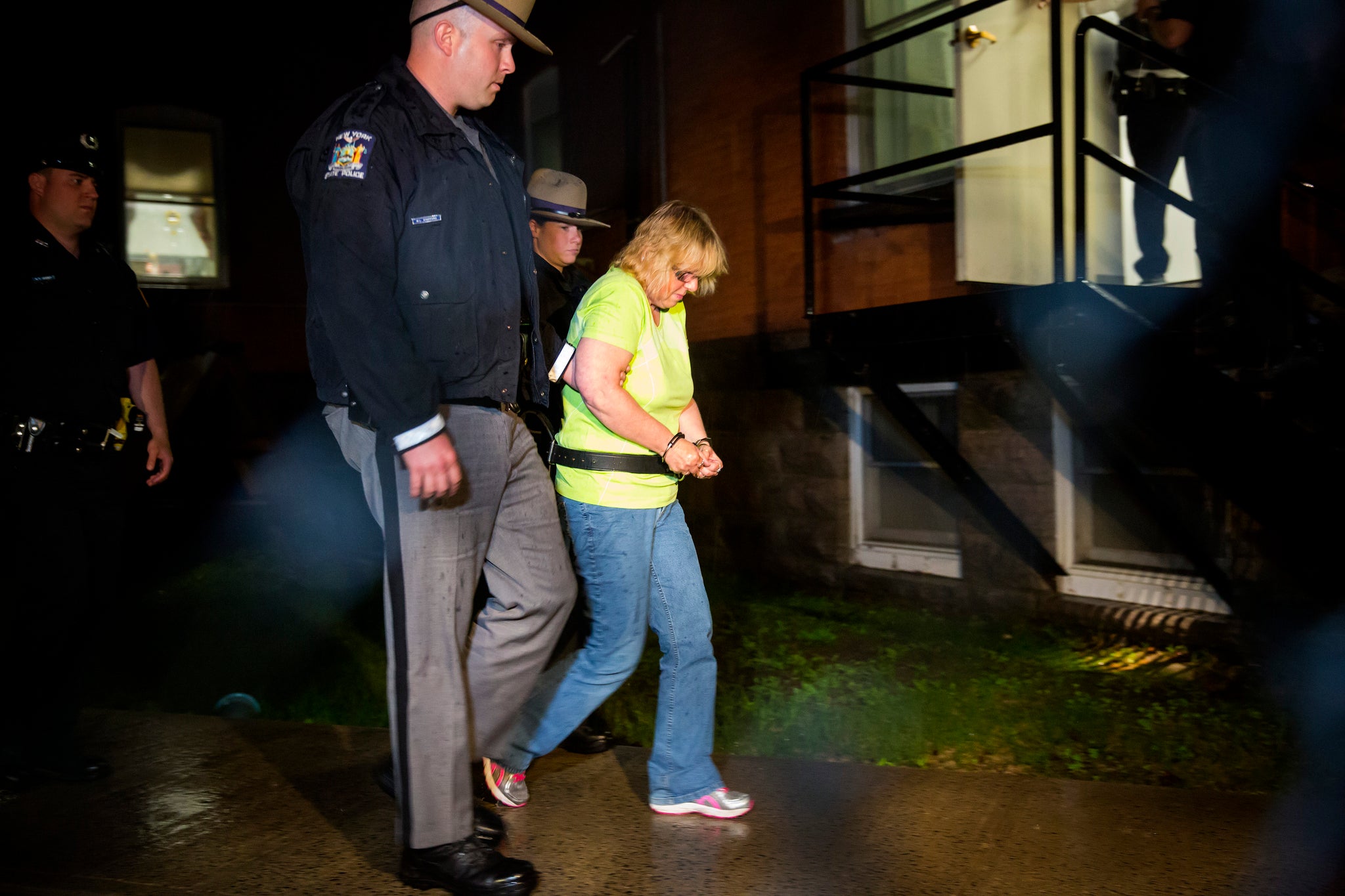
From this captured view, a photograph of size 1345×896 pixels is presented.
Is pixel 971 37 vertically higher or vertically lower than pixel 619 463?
higher

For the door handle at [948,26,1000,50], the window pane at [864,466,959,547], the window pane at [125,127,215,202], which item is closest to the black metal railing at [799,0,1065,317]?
the door handle at [948,26,1000,50]

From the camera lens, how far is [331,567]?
8086 millimetres

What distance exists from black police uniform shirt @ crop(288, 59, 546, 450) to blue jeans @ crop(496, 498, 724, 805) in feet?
1.85

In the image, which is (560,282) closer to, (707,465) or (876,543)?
(707,465)

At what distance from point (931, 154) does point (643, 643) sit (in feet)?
11.4

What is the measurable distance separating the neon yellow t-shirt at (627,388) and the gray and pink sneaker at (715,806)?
34.6 inches

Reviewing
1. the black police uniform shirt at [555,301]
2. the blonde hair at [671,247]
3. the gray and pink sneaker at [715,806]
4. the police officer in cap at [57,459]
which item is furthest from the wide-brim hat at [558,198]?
the gray and pink sneaker at [715,806]

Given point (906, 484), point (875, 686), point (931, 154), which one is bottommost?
point (875, 686)

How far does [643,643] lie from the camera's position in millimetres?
3172

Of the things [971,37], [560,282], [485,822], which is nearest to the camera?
[485,822]

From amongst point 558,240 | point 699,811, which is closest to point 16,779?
point 699,811

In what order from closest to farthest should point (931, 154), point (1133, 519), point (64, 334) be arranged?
1. point (64, 334)
2. point (931, 154)
3. point (1133, 519)

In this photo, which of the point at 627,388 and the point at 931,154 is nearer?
the point at 627,388

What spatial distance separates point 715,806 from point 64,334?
2.68 metres
